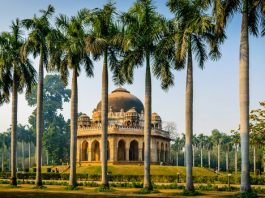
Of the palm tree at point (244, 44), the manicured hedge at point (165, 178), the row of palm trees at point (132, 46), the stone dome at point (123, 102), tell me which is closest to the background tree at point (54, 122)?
the stone dome at point (123, 102)

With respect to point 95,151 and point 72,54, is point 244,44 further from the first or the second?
point 95,151

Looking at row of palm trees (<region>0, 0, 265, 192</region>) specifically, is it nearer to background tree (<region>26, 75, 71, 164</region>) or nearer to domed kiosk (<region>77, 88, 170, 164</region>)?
domed kiosk (<region>77, 88, 170, 164</region>)

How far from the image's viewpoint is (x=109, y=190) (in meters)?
28.7

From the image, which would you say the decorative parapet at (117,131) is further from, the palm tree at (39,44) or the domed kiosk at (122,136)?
the palm tree at (39,44)

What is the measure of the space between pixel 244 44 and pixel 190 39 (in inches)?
214

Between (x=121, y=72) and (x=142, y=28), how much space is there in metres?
3.46

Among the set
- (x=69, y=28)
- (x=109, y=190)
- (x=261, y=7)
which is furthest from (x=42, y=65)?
(x=261, y=7)

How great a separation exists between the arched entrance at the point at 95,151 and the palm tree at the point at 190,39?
44.4 meters

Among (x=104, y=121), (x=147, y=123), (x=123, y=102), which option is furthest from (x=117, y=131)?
(x=147, y=123)

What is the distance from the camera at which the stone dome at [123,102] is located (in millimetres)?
73812

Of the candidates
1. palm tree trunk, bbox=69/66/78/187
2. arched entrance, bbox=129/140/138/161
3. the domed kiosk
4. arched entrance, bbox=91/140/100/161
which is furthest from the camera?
arched entrance, bbox=129/140/138/161

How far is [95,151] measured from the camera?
2810 inches

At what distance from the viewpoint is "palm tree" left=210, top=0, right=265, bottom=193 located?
20844 mm

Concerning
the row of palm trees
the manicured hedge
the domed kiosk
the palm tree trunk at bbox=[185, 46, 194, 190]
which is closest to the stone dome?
the domed kiosk
